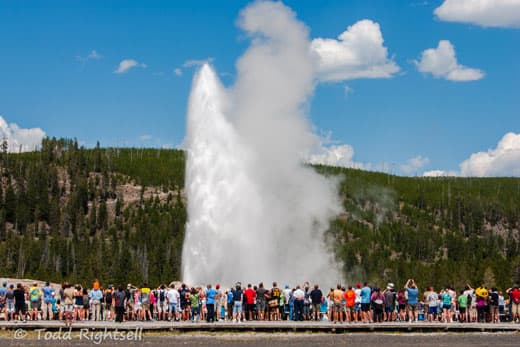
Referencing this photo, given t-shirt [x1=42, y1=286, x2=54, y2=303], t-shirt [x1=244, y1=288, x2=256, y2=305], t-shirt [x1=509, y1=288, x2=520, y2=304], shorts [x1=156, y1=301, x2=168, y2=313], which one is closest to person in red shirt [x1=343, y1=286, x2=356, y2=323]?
t-shirt [x1=244, y1=288, x2=256, y2=305]

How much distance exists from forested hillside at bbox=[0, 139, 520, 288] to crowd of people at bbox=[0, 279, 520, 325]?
55219 millimetres

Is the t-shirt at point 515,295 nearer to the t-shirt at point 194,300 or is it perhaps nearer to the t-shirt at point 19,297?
the t-shirt at point 194,300

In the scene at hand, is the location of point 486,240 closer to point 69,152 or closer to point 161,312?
point 69,152

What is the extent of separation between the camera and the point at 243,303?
21734 mm

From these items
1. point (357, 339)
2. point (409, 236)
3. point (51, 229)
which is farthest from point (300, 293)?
point (409, 236)

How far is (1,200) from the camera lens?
12938 cm

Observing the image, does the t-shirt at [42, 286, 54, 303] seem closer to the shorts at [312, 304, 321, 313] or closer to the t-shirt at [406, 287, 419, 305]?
the shorts at [312, 304, 321, 313]

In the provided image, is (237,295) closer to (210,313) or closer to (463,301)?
(210,313)

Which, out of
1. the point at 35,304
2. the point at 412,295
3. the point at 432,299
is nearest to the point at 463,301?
the point at 432,299

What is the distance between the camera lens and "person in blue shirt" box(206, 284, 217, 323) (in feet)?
67.4

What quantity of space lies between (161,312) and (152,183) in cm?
13027

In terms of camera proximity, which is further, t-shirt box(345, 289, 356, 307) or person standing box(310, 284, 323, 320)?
person standing box(310, 284, 323, 320)

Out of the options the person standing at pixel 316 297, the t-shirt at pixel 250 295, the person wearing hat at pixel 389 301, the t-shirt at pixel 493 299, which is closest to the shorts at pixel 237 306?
the t-shirt at pixel 250 295

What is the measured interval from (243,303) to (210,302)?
57.7 inches
